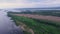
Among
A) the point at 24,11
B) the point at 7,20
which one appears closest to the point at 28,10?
the point at 24,11

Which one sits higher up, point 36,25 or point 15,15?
point 15,15

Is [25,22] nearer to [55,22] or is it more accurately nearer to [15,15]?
[15,15]

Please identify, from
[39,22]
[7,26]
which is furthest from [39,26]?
[7,26]

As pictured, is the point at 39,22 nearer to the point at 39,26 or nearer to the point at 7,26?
the point at 39,26

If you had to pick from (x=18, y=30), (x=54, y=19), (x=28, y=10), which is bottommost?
(x=18, y=30)

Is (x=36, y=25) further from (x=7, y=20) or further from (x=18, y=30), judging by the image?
(x=7, y=20)

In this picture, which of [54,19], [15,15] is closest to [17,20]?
[15,15]
